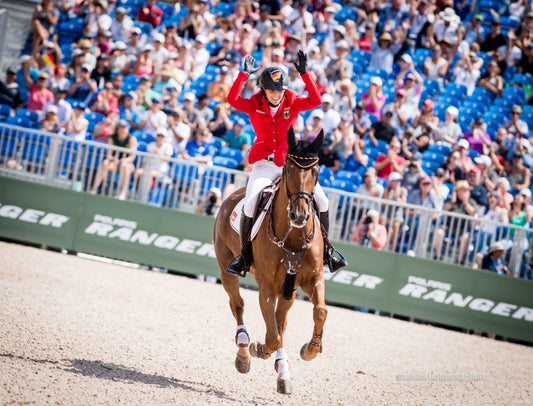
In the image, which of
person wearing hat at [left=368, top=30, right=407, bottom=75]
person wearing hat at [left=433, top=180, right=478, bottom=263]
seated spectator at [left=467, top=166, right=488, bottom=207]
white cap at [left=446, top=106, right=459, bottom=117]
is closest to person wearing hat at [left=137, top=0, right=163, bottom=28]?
person wearing hat at [left=368, top=30, right=407, bottom=75]

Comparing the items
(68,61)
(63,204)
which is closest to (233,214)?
(63,204)

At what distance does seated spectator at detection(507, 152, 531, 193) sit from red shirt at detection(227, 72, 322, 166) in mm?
9690

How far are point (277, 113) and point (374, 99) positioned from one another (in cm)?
1052

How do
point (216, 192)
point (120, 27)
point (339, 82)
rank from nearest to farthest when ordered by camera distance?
point (216, 192), point (339, 82), point (120, 27)

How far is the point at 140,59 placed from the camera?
19906 mm

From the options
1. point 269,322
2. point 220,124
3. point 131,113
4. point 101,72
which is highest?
point 101,72

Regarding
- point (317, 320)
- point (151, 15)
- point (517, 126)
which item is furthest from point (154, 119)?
point (317, 320)

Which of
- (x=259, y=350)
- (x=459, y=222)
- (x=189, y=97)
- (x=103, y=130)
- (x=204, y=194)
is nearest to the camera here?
(x=259, y=350)

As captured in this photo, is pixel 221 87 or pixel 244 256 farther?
pixel 221 87

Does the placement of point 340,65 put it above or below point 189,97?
above

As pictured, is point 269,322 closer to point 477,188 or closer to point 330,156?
point 477,188

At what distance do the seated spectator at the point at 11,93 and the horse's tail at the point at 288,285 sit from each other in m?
13.9

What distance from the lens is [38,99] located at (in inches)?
725

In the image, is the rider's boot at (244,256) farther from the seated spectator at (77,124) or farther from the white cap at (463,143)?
the seated spectator at (77,124)
